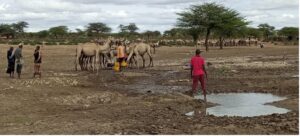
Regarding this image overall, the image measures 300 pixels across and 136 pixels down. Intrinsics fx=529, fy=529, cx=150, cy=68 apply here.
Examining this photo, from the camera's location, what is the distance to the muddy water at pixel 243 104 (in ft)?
41.3

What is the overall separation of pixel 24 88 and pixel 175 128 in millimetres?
7673

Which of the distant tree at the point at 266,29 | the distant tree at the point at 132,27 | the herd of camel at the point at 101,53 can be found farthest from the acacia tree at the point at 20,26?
the herd of camel at the point at 101,53

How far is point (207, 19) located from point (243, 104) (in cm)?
3981

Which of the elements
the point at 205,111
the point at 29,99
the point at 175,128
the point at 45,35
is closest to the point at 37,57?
the point at 29,99

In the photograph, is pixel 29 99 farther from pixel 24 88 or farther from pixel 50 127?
pixel 50 127

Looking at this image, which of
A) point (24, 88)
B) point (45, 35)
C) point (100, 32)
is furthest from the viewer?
point (100, 32)

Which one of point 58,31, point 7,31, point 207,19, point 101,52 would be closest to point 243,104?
point 101,52

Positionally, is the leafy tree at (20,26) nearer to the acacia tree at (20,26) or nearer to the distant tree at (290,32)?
the acacia tree at (20,26)

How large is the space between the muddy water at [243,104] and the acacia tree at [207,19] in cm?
3715

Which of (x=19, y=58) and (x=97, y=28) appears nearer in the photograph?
(x=19, y=58)

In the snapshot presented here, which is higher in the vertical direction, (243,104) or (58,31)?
(58,31)

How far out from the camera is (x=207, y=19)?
53.3 metres

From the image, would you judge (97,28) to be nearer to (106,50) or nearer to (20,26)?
(20,26)

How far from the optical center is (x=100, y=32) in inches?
3868
